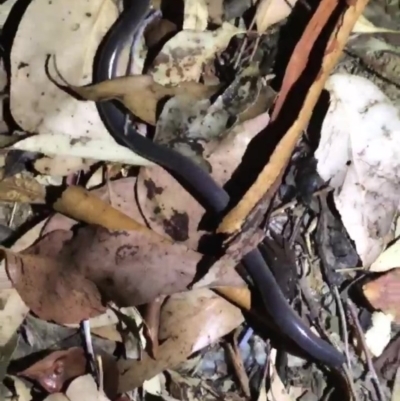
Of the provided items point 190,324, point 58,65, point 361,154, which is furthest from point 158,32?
point 190,324

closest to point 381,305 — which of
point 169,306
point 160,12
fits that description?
point 169,306

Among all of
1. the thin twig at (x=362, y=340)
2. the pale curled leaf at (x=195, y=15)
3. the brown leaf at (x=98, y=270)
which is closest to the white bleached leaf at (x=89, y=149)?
the brown leaf at (x=98, y=270)

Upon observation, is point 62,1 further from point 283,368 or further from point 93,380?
point 283,368

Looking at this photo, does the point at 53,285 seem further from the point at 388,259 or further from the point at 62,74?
the point at 388,259

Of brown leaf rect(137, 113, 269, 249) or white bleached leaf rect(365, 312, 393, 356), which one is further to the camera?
white bleached leaf rect(365, 312, 393, 356)

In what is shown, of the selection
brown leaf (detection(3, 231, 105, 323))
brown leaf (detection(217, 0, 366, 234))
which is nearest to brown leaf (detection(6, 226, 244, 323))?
brown leaf (detection(3, 231, 105, 323))

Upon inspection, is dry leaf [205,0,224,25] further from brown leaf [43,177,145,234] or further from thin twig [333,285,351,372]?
thin twig [333,285,351,372]

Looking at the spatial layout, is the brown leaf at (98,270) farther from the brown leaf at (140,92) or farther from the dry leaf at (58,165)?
the brown leaf at (140,92)
